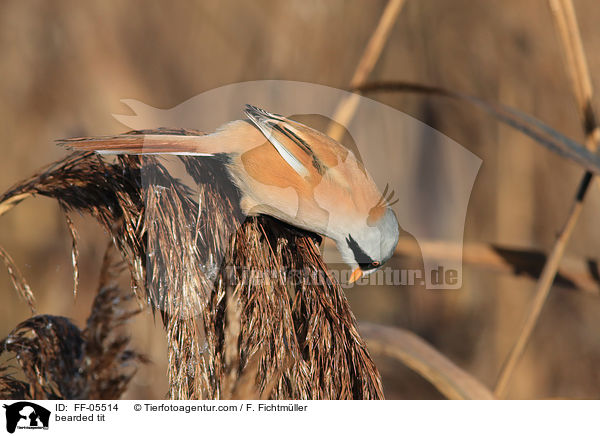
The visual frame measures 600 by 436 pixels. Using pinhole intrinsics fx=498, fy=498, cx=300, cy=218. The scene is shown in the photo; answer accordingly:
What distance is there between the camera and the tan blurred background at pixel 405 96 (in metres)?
1.21

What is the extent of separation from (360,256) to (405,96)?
56 centimetres

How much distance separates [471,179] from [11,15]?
4.14 ft

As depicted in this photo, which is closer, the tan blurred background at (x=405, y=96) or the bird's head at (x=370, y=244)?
the bird's head at (x=370, y=244)

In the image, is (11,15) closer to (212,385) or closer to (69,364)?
(69,364)

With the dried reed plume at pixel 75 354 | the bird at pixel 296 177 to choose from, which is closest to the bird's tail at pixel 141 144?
the bird at pixel 296 177

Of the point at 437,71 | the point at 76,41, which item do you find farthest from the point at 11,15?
the point at 437,71

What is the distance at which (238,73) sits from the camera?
45.4 inches
